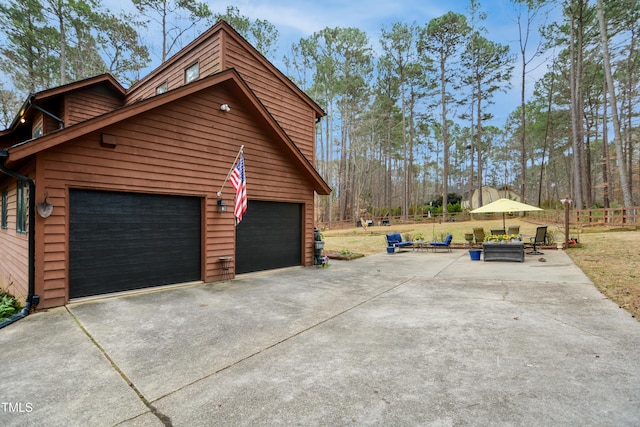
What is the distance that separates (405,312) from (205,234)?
15.4 ft

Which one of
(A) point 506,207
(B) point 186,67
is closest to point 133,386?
(B) point 186,67

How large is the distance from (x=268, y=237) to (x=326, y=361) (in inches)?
225

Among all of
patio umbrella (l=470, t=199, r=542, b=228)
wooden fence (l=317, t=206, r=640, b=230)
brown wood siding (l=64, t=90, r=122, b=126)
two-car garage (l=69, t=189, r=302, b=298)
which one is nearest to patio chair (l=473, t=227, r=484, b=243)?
patio umbrella (l=470, t=199, r=542, b=228)

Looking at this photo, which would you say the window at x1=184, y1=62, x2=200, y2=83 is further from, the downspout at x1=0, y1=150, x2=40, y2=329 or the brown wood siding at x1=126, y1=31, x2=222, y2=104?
the downspout at x1=0, y1=150, x2=40, y2=329

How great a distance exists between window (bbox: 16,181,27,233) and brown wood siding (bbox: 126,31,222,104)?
17.1ft

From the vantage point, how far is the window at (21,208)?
5509 millimetres

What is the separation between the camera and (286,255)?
9.04m

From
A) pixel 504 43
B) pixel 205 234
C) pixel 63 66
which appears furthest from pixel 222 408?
pixel 504 43

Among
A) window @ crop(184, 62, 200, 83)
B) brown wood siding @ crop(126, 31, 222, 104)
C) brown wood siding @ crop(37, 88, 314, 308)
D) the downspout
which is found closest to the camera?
the downspout

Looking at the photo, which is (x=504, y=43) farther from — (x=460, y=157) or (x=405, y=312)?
Answer: (x=405, y=312)

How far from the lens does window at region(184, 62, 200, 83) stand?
9.12 meters

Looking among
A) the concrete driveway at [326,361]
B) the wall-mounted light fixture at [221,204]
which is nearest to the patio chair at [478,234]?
the concrete driveway at [326,361]

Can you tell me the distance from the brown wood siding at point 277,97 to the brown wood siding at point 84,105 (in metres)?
4.41

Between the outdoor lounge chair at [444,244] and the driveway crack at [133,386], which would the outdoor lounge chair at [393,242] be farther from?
the driveway crack at [133,386]
